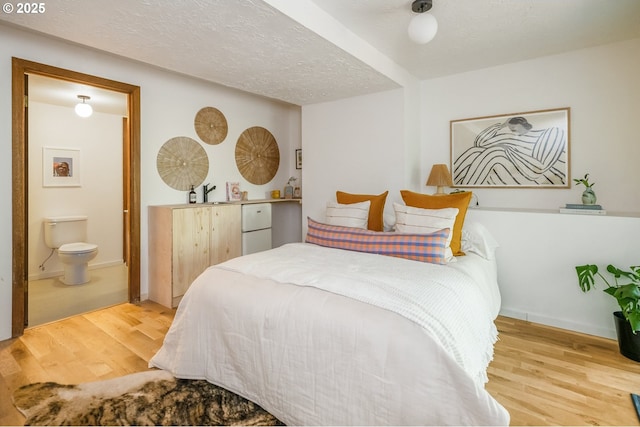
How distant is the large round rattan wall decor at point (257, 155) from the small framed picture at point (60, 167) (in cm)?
228

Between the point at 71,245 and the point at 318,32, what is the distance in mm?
3787

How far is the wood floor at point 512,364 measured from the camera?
163cm

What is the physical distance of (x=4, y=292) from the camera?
7.88 feet

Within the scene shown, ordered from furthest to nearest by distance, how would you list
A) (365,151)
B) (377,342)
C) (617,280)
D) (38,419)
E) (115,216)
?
(115,216) < (365,151) < (617,280) < (38,419) < (377,342)

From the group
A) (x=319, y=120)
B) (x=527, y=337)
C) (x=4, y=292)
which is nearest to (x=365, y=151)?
(x=319, y=120)

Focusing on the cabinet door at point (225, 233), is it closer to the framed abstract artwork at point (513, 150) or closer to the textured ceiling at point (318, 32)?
the textured ceiling at point (318, 32)

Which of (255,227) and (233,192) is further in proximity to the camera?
(233,192)

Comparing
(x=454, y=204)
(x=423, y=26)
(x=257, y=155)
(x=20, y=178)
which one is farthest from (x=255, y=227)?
(x=423, y=26)

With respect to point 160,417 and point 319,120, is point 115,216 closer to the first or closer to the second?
point 319,120

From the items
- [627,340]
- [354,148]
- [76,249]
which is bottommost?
[627,340]

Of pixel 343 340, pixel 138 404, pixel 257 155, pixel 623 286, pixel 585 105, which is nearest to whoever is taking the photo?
pixel 343 340

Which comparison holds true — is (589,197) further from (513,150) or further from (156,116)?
(156,116)

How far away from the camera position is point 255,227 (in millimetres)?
3883

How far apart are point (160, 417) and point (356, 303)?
1120 millimetres
